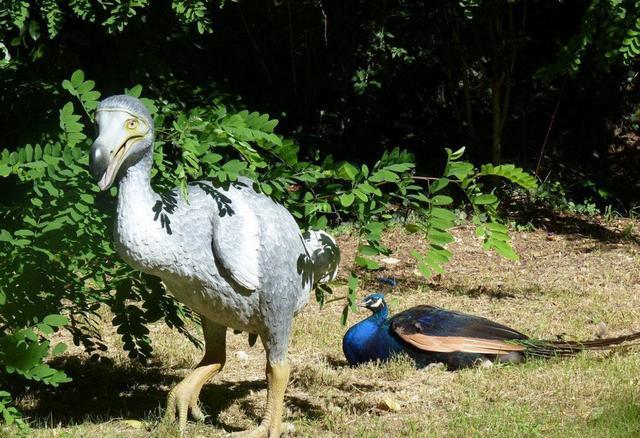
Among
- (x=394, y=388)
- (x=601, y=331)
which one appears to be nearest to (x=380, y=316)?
(x=394, y=388)

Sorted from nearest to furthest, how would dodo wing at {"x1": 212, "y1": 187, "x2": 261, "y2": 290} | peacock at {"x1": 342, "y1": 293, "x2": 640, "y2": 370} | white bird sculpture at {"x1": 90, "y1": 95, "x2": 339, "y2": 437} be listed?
white bird sculpture at {"x1": 90, "y1": 95, "x2": 339, "y2": 437}
dodo wing at {"x1": 212, "y1": 187, "x2": 261, "y2": 290}
peacock at {"x1": 342, "y1": 293, "x2": 640, "y2": 370}

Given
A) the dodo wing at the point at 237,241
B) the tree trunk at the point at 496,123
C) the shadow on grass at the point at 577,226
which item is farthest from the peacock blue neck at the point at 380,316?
the tree trunk at the point at 496,123

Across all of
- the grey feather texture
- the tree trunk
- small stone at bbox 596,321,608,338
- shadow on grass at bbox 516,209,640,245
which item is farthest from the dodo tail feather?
the tree trunk

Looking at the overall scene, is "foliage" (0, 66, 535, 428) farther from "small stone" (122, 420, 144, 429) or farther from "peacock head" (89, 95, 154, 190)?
"small stone" (122, 420, 144, 429)

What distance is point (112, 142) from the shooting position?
12.2 feet

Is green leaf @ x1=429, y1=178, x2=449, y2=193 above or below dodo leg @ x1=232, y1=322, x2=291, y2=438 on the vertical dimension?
above

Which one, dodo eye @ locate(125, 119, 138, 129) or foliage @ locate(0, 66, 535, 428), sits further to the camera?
foliage @ locate(0, 66, 535, 428)

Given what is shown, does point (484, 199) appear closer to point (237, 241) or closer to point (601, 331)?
point (237, 241)

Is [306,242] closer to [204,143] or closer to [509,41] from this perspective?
[204,143]

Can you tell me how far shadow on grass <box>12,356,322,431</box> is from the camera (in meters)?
4.82

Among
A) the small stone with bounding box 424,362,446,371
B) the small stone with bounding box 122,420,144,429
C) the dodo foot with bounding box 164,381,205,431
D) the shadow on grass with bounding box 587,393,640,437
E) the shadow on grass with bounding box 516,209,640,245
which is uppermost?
the dodo foot with bounding box 164,381,205,431

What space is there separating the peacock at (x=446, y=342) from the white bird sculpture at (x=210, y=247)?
1.29 meters

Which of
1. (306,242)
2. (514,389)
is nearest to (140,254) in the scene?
(306,242)

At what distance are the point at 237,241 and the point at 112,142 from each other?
0.67 meters
